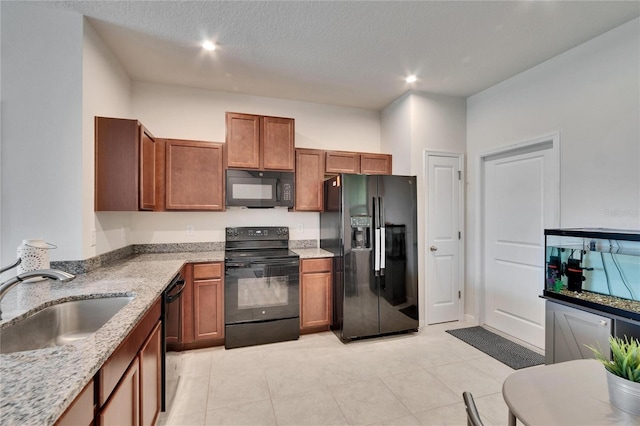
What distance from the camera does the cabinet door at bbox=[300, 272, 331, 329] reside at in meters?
3.19

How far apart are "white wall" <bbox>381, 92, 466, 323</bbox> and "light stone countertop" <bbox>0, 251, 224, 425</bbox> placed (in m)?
2.69

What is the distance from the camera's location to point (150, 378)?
164cm

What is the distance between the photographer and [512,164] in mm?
3158

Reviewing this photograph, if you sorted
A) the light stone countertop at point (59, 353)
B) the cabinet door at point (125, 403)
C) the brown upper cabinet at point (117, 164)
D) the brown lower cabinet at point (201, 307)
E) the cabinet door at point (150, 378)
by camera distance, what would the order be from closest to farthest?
the light stone countertop at point (59, 353), the cabinet door at point (125, 403), the cabinet door at point (150, 378), the brown upper cabinet at point (117, 164), the brown lower cabinet at point (201, 307)

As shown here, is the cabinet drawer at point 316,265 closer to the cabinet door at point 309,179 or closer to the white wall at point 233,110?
the cabinet door at point 309,179

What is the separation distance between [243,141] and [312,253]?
1.46 m

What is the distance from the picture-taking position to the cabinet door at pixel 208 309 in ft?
9.30

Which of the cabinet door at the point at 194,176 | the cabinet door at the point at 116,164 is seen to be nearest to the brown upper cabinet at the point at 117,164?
the cabinet door at the point at 116,164

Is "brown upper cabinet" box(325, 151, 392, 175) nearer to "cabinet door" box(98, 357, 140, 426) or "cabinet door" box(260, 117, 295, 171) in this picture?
"cabinet door" box(260, 117, 295, 171)

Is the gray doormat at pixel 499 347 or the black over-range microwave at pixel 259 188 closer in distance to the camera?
the gray doormat at pixel 499 347

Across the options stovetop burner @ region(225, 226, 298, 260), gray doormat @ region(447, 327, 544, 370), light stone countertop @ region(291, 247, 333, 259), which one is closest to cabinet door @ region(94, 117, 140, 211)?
stovetop burner @ region(225, 226, 298, 260)

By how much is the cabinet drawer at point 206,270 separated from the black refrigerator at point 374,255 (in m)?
1.22

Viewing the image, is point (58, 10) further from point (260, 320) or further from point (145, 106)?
point (260, 320)

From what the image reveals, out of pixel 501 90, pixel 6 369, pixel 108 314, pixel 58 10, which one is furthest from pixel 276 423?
pixel 501 90
